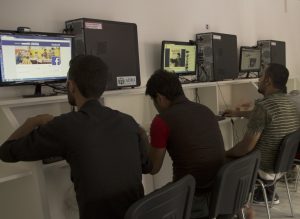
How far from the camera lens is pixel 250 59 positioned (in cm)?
415

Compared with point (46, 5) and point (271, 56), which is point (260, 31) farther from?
point (46, 5)

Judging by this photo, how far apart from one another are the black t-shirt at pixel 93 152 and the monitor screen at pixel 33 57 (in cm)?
66

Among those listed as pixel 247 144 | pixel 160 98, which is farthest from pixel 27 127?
pixel 247 144

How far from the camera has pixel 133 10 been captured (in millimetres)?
3047

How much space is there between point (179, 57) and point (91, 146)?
6.43 feet

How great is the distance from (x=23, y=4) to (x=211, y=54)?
70.2 inches

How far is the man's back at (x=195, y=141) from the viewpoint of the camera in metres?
1.86

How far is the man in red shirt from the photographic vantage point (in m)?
1.87

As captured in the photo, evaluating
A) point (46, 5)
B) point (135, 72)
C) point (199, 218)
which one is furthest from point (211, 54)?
point (199, 218)

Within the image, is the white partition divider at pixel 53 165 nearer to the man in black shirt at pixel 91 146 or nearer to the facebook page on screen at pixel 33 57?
the facebook page on screen at pixel 33 57

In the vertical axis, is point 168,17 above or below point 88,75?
above

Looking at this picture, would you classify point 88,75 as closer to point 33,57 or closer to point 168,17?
→ point 33,57

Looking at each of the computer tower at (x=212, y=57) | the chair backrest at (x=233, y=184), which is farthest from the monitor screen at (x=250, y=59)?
the chair backrest at (x=233, y=184)

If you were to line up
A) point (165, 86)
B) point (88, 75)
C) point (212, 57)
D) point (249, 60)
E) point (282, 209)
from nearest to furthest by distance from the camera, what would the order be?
point (88, 75), point (165, 86), point (282, 209), point (212, 57), point (249, 60)
